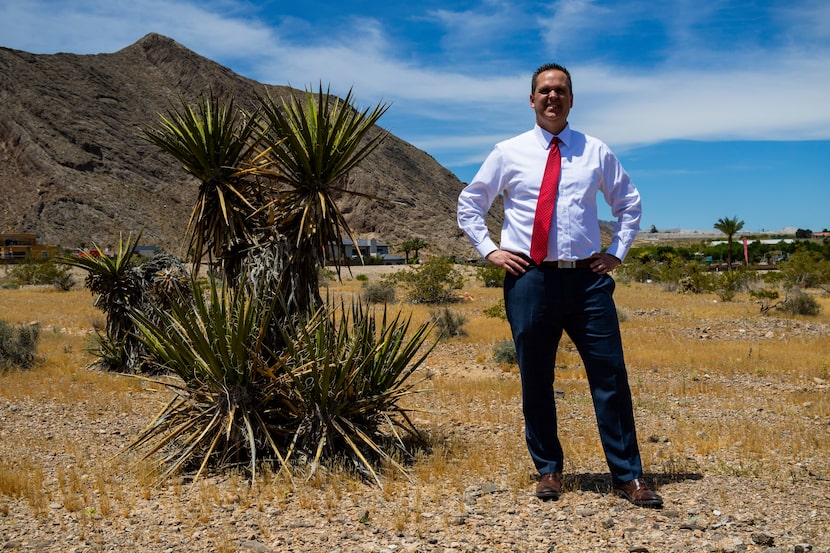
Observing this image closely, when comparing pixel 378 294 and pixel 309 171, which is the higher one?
pixel 309 171

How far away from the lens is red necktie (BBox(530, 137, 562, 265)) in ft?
14.1

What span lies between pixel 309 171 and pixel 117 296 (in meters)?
6.81

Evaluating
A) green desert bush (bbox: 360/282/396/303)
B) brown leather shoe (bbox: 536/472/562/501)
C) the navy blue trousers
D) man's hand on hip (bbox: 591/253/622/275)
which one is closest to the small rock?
the navy blue trousers

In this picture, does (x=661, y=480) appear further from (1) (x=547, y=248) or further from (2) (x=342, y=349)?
(2) (x=342, y=349)

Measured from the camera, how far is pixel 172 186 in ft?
235

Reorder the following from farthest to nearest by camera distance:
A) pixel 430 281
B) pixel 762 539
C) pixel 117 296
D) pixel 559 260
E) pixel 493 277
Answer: pixel 493 277 → pixel 430 281 → pixel 117 296 → pixel 559 260 → pixel 762 539

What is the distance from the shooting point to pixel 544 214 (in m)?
4.32

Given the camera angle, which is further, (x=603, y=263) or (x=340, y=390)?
(x=340, y=390)

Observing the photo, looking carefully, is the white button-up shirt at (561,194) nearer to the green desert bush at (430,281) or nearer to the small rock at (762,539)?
the small rock at (762,539)

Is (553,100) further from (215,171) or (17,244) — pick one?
(17,244)

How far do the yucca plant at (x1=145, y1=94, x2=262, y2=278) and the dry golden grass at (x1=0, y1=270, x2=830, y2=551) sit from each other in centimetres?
152

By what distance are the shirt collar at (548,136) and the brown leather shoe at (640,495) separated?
2.07 meters

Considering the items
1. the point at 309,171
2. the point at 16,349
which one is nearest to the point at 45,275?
the point at 16,349

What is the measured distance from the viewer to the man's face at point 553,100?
177 inches
